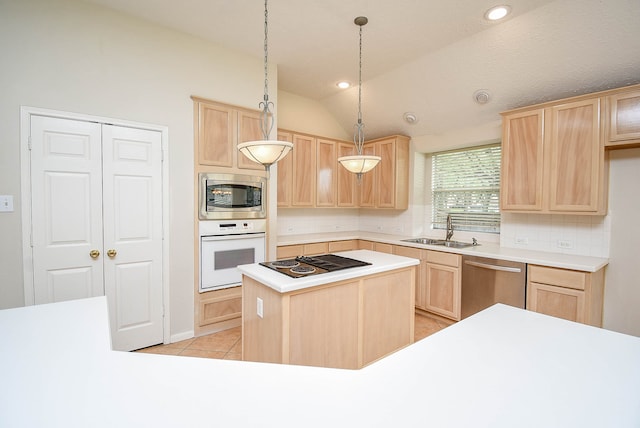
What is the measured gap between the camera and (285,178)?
4023mm

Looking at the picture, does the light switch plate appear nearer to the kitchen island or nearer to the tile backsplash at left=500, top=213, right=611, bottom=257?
the kitchen island

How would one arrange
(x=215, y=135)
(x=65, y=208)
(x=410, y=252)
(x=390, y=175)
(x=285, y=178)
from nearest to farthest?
(x=65, y=208) → (x=215, y=135) → (x=410, y=252) → (x=285, y=178) → (x=390, y=175)

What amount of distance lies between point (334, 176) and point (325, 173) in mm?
176

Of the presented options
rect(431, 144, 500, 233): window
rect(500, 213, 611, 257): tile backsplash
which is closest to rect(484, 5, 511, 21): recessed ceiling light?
rect(431, 144, 500, 233): window

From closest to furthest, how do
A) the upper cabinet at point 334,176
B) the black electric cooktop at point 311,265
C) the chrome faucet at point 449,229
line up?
the black electric cooktop at point 311,265 < the chrome faucet at point 449,229 < the upper cabinet at point 334,176

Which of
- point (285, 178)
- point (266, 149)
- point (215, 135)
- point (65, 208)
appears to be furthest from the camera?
point (285, 178)

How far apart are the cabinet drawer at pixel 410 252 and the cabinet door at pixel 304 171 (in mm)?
1365

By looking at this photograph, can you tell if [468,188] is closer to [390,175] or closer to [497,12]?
[390,175]

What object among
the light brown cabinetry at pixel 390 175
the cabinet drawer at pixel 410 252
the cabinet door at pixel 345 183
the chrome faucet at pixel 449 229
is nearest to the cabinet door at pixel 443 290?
the cabinet drawer at pixel 410 252

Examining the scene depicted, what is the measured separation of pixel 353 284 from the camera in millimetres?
2145

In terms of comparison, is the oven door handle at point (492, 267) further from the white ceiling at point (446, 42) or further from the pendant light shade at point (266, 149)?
the pendant light shade at point (266, 149)

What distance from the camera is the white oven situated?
301 centimetres

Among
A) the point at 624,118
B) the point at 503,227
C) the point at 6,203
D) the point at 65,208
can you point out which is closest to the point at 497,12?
the point at 624,118

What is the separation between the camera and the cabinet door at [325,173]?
4355 mm
